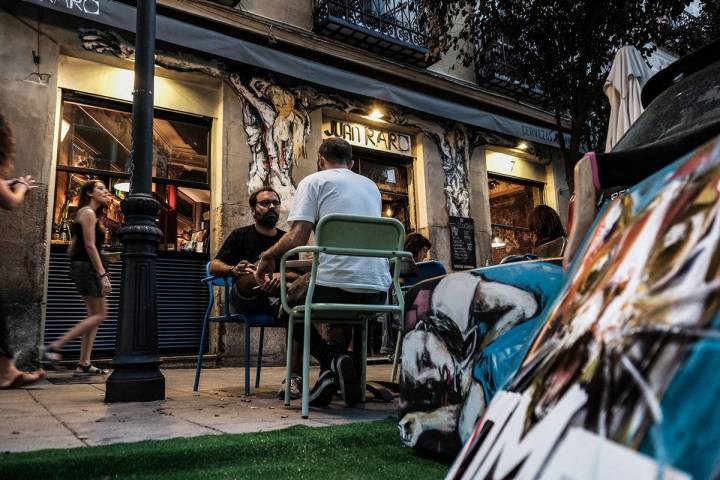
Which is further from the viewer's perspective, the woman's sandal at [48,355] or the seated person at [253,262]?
the woman's sandal at [48,355]

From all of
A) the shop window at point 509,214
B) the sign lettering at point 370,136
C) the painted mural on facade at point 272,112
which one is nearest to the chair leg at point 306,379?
the painted mural on facade at point 272,112

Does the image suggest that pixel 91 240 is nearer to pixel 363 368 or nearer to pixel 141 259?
pixel 141 259

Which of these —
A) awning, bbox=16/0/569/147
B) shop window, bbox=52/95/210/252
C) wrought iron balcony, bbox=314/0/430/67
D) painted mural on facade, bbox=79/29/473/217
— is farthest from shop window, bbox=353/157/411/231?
shop window, bbox=52/95/210/252

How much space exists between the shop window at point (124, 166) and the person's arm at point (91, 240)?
183 centimetres

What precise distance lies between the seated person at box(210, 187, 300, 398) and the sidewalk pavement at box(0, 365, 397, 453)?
A: 0.65 meters

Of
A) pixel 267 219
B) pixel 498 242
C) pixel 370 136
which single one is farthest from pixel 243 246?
pixel 498 242

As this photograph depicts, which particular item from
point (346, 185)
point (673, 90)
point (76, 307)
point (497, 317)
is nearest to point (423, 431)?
point (497, 317)

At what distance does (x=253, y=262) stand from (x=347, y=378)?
62.3 inches

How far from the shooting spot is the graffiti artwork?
1.93 metres

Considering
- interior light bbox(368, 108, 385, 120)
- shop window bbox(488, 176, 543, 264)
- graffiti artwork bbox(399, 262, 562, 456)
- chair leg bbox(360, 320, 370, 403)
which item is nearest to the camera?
graffiti artwork bbox(399, 262, 562, 456)

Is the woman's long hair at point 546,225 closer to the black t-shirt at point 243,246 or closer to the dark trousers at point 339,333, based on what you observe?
the dark trousers at point 339,333

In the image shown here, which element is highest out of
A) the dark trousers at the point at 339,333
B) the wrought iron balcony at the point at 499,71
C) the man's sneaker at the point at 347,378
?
the wrought iron balcony at the point at 499,71

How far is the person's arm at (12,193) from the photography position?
3508 mm

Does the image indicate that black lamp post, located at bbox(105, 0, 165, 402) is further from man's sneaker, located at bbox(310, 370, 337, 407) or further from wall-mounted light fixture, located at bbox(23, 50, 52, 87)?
wall-mounted light fixture, located at bbox(23, 50, 52, 87)
